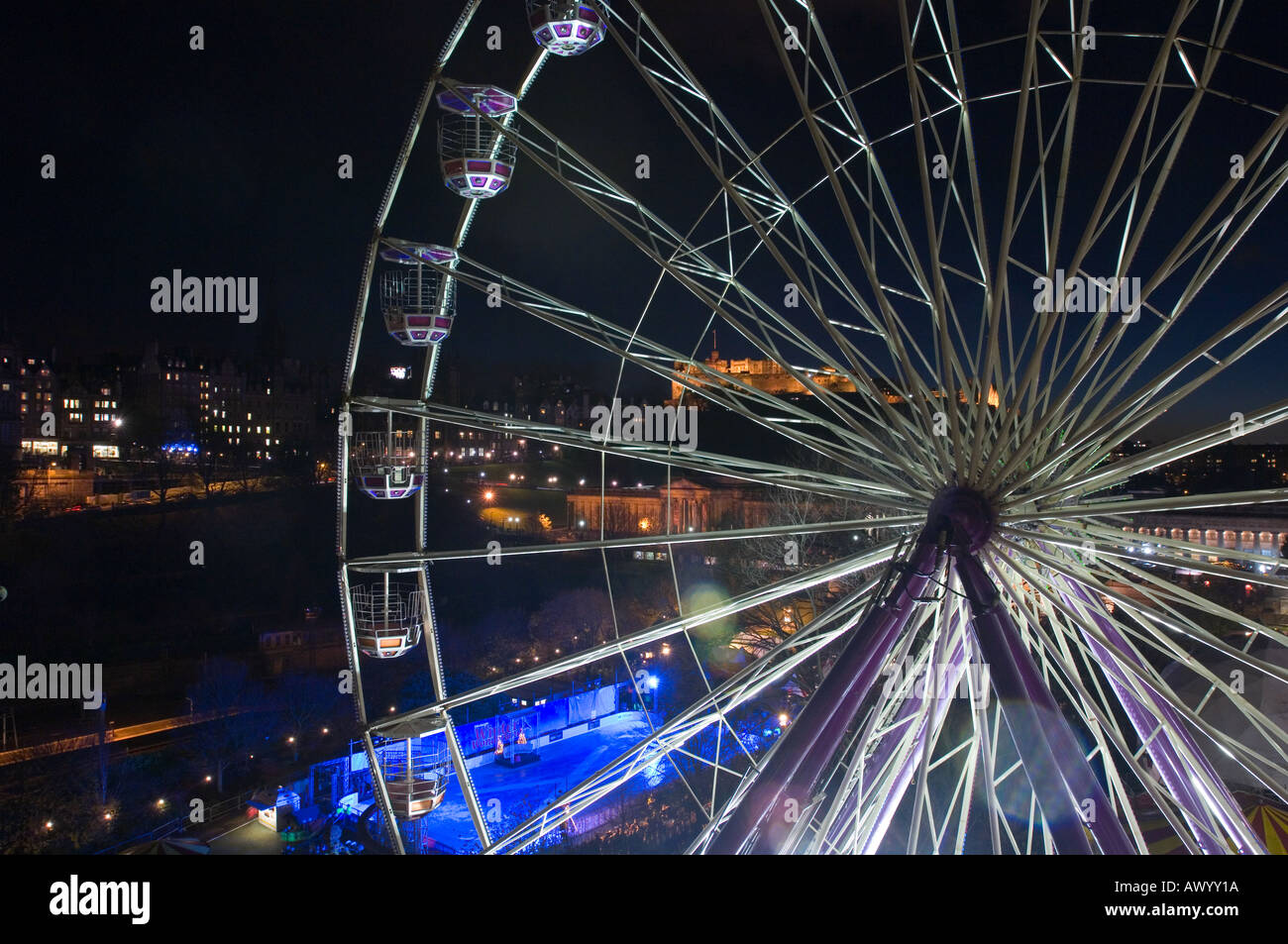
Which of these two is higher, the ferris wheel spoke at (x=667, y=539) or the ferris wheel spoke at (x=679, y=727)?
the ferris wheel spoke at (x=667, y=539)

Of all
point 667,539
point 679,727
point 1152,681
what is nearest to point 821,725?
point 679,727

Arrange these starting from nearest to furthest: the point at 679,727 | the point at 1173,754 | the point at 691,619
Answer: the point at 1173,754 → the point at 679,727 → the point at 691,619

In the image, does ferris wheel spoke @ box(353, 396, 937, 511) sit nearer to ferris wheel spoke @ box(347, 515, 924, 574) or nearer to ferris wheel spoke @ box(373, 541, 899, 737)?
ferris wheel spoke @ box(347, 515, 924, 574)

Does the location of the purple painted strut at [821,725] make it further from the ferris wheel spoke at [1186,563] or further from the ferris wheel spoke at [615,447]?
the ferris wheel spoke at [615,447]

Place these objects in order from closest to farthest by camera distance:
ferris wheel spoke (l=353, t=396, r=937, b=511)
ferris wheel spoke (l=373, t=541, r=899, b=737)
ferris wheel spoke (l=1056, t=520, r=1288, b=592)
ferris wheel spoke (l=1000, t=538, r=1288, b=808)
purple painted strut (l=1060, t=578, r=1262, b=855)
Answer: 1. ferris wheel spoke (l=1000, t=538, r=1288, b=808)
2. ferris wheel spoke (l=1056, t=520, r=1288, b=592)
3. purple painted strut (l=1060, t=578, r=1262, b=855)
4. ferris wheel spoke (l=373, t=541, r=899, b=737)
5. ferris wheel spoke (l=353, t=396, r=937, b=511)

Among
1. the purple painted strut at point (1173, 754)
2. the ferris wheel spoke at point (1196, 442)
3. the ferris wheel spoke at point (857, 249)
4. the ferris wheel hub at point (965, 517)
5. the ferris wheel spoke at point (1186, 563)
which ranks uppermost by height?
the ferris wheel spoke at point (857, 249)

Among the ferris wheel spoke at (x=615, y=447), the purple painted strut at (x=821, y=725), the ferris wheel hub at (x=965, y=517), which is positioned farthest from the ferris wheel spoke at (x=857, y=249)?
the ferris wheel spoke at (x=615, y=447)

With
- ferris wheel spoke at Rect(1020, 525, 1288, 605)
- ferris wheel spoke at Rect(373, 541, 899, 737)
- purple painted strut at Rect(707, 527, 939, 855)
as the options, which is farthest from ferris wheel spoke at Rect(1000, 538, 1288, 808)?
ferris wheel spoke at Rect(373, 541, 899, 737)

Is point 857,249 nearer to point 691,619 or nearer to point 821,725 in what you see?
point 821,725

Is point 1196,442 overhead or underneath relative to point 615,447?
underneath
